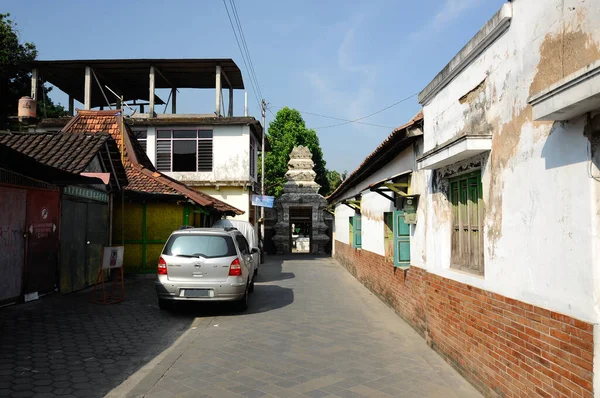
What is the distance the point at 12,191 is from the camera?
8852 millimetres

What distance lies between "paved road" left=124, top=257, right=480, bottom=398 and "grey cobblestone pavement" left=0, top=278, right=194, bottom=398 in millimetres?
358

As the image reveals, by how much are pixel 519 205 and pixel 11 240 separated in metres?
8.77

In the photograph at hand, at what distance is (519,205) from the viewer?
4367 millimetres

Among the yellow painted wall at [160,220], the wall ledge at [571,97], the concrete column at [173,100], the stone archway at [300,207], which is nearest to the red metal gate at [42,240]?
the yellow painted wall at [160,220]

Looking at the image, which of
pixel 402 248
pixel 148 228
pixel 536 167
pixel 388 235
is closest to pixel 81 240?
pixel 148 228

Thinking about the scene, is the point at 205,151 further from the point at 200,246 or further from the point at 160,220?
the point at 200,246

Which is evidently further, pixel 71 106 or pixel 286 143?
pixel 286 143

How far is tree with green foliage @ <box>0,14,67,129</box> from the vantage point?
24.3 meters

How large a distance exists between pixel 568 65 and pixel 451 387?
361cm

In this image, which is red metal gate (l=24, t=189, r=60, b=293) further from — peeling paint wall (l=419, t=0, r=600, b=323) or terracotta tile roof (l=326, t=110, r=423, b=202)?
peeling paint wall (l=419, t=0, r=600, b=323)

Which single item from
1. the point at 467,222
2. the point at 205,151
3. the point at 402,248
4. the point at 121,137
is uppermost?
the point at 205,151

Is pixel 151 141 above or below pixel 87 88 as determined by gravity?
below

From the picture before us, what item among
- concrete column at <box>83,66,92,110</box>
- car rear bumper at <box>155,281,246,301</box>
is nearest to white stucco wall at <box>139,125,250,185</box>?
concrete column at <box>83,66,92,110</box>

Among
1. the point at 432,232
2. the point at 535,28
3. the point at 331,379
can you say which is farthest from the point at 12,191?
the point at 535,28
